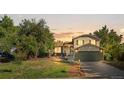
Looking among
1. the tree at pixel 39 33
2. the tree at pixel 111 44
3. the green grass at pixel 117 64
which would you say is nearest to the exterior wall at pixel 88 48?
the tree at pixel 111 44

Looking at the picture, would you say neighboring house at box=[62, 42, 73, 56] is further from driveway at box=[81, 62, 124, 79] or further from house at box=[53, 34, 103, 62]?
driveway at box=[81, 62, 124, 79]

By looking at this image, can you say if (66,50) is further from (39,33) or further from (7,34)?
(7,34)

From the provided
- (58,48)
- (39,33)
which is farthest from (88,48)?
(39,33)

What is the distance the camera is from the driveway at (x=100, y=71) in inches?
693

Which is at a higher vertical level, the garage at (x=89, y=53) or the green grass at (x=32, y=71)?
the garage at (x=89, y=53)

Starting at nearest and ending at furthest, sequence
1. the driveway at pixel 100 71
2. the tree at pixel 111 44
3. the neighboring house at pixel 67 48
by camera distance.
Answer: the driveway at pixel 100 71 → the tree at pixel 111 44 → the neighboring house at pixel 67 48

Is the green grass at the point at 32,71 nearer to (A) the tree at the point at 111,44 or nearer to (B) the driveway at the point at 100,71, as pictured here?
(B) the driveway at the point at 100,71

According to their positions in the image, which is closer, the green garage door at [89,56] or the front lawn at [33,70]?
the front lawn at [33,70]

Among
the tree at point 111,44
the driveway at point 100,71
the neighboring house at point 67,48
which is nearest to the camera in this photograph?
the driveway at point 100,71

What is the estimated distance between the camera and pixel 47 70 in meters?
17.7

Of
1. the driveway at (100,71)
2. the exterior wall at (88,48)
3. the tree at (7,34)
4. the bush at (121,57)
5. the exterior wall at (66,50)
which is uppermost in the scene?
the tree at (7,34)
